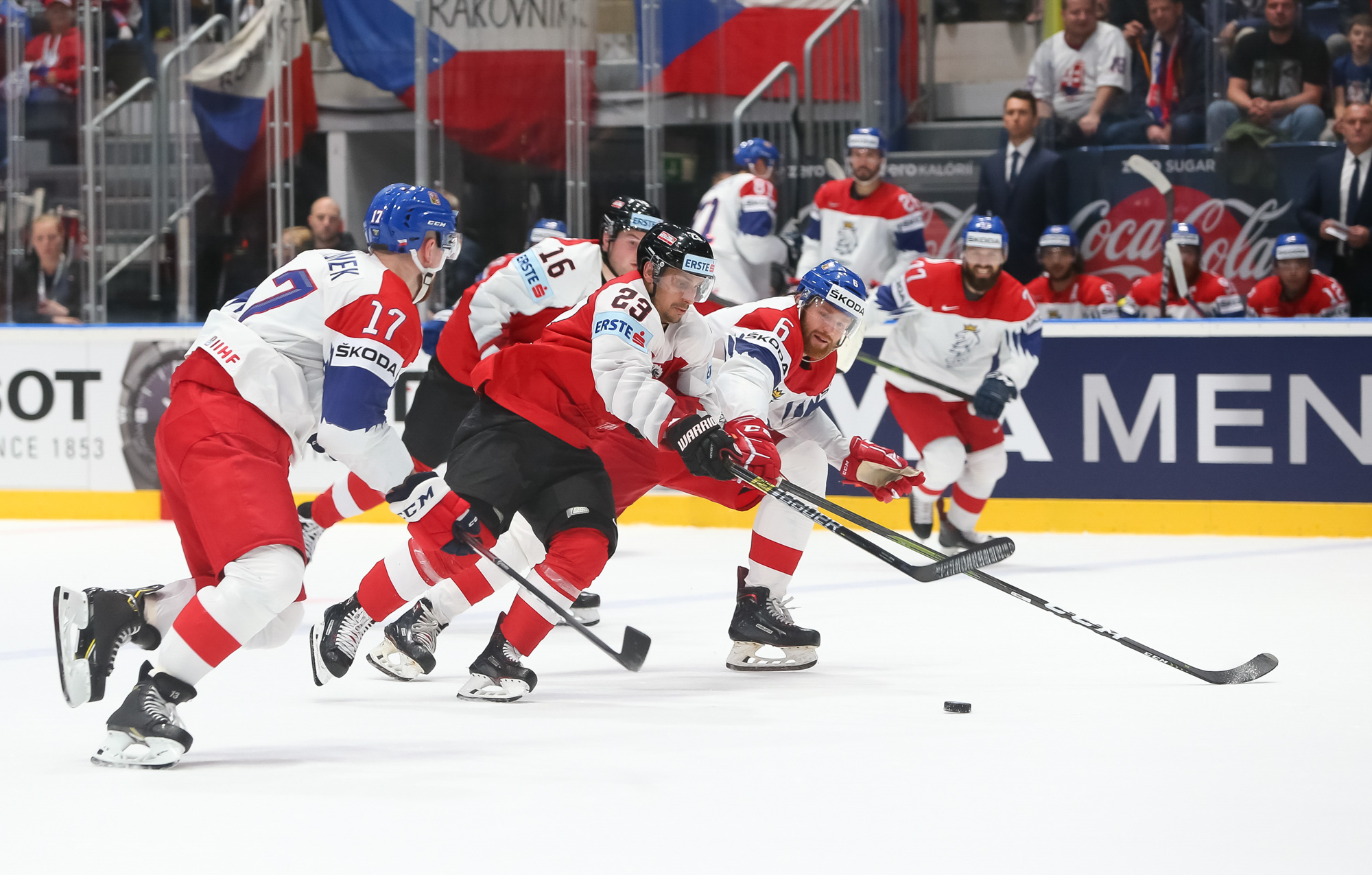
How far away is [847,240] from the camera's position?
295 inches

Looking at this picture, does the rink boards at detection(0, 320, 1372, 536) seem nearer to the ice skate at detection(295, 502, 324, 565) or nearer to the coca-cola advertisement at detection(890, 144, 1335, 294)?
the coca-cola advertisement at detection(890, 144, 1335, 294)

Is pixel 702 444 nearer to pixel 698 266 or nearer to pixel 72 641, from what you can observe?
pixel 698 266

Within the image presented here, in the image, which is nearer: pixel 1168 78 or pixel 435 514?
pixel 435 514

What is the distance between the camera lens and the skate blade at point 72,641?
304 centimetres

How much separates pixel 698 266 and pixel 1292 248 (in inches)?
177

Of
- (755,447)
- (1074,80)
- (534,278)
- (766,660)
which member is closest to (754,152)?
(1074,80)

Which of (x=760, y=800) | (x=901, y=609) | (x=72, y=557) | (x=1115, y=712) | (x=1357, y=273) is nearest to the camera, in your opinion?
(x=760, y=800)

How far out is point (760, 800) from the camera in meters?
2.67

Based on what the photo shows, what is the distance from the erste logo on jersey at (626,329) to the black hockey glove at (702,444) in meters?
0.19

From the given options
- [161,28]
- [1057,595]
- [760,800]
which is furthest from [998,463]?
[161,28]

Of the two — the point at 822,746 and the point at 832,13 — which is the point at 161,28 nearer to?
the point at 832,13

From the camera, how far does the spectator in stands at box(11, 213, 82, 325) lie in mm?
8430

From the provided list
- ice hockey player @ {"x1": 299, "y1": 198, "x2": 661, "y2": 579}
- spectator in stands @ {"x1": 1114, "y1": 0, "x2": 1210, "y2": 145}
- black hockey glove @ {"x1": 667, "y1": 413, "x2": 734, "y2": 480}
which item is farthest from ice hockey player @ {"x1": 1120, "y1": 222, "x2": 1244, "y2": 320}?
black hockey glove @ {"x1": 667, "y1": 413, "x2": 734, "y2": 480}

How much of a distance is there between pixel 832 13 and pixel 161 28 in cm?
363
